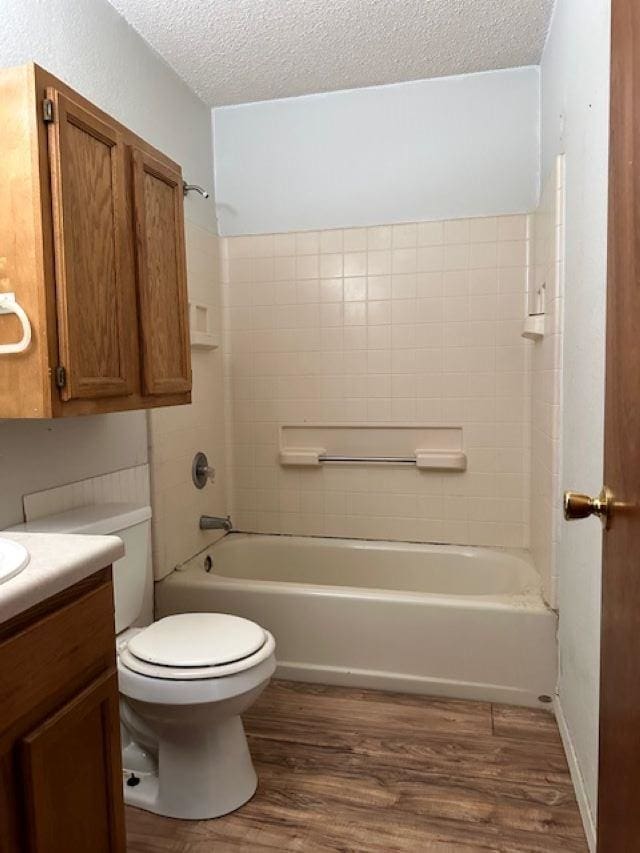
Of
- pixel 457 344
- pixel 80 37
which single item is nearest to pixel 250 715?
pixel 457 344

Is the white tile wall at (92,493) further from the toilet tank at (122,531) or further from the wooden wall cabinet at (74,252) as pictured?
the wooden wall cabinet at (74,252)

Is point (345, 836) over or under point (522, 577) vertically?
under

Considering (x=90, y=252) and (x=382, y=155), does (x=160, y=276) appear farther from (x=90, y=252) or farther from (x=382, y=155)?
(x=382, y=155)

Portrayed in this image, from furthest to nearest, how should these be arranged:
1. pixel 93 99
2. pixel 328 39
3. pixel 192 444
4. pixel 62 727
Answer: pixel 192 444 → pixel 328 39 → pixel 93 99 → pixel 62 727

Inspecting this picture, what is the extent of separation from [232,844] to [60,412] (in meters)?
1.16

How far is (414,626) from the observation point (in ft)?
7.41

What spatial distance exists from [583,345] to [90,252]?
131cm

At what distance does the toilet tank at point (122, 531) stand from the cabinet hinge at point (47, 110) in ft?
3.32

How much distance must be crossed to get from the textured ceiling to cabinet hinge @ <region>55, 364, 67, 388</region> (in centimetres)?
143

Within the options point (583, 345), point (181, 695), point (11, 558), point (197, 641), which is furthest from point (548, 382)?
point (11, 558)

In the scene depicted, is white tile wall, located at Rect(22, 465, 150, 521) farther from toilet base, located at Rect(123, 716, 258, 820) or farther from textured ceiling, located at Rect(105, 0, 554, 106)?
textured ceiling, located at Rect(105, 0, 554, 106)

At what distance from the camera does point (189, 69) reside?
252 cm

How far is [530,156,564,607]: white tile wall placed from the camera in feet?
6.61

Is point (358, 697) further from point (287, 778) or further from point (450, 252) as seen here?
point (450, 252)
